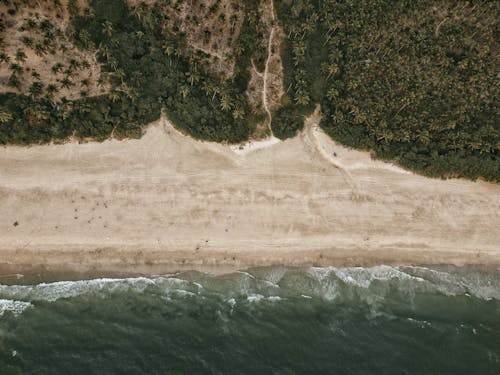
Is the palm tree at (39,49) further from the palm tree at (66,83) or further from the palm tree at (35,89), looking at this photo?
the palm tree at (66,83)

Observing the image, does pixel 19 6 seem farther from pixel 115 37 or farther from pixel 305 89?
pixel 305 89

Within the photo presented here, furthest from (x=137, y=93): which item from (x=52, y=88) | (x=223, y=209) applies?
(x=223, y=209)

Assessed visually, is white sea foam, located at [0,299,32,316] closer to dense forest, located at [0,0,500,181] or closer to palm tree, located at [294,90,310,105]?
dense forest, located at [0,0,500,181]

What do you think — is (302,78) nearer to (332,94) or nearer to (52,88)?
(332,94)

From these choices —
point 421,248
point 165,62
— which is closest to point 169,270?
point 165,62

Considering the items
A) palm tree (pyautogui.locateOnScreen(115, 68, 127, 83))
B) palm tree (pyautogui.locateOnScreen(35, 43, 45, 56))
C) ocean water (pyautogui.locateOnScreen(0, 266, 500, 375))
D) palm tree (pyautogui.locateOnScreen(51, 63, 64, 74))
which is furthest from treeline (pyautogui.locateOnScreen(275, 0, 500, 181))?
palm tree (pyautogui.locateOnScreen(35, 43, 45, 56))

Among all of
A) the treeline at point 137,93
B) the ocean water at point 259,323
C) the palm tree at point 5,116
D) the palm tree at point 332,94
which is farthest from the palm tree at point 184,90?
the ocean water at point 259,323
